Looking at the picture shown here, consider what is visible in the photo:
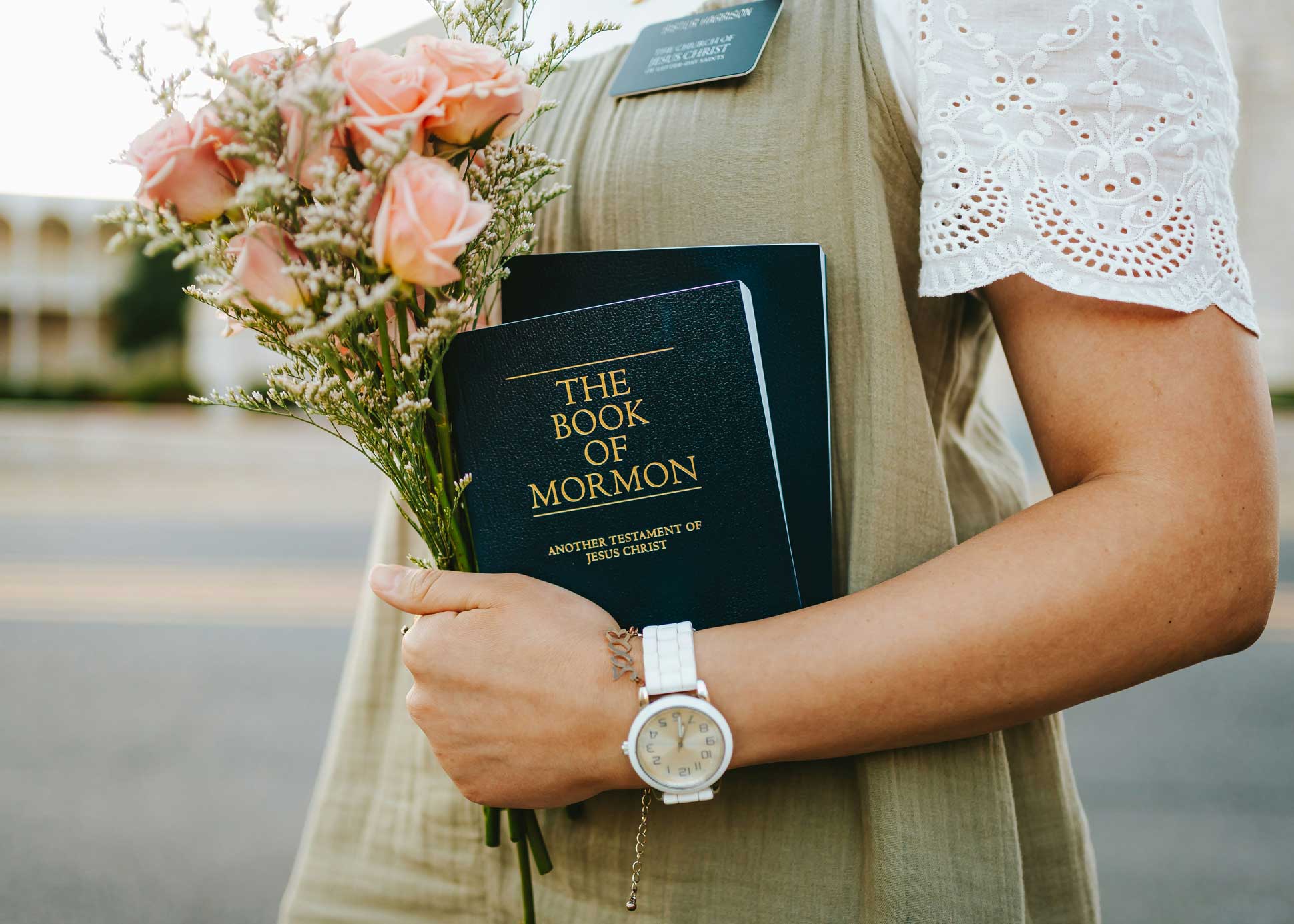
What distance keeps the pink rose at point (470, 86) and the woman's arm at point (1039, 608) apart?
1.58 feet

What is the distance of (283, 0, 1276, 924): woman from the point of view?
2.78 feet

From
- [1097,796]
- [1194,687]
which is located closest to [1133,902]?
[1097,796]

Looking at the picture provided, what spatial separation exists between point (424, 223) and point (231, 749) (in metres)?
5.11

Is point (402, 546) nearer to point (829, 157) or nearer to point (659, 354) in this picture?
point (659, 354)

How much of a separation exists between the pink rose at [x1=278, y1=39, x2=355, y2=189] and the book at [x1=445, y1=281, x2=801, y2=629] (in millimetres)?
233

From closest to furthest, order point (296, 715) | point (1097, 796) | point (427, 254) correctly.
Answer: point (427, 254), point (1097, 796), point (296, 715)

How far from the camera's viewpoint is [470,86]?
818 millimetres

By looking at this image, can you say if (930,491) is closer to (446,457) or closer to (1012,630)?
(1012,630)

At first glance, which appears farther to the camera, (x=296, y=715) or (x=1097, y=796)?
(x=296, y=715)

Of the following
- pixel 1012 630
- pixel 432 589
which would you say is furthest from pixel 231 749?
pixel 1012 630

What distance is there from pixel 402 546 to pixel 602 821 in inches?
21.1

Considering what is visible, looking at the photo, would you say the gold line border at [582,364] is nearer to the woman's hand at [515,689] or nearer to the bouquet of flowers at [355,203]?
the bouquet of flowers at [355,203]

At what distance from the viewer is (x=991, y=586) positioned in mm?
865

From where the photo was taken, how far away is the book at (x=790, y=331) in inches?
38.4
